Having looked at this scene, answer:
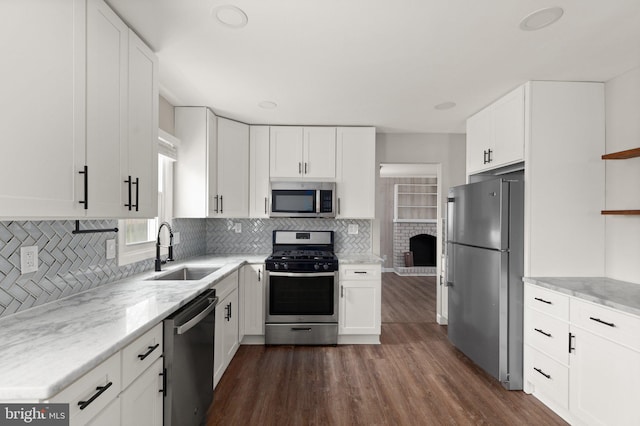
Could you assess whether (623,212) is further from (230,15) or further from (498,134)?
(230,15)

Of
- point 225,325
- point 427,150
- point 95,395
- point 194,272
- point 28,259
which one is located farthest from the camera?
point 427,150

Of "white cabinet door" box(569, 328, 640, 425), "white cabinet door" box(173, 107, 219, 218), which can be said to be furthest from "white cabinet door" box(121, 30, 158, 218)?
"white cabinet door" box(569, 328, 640, 425)

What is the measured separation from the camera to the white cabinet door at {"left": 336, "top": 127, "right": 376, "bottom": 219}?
359 cm

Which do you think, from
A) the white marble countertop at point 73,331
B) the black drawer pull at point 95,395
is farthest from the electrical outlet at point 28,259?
the black drawer pull at point 95,395

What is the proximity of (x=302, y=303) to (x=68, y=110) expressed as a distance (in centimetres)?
256

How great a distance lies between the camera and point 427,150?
13.2ft

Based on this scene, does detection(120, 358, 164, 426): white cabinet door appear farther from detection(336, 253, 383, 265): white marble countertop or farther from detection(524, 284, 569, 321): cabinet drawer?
detection(524, 284, 569, 321): cabinet drawer

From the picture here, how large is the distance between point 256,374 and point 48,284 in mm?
1736

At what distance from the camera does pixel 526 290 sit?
2408 mm

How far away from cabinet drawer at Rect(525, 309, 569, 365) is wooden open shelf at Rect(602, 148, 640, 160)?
1.24 metres

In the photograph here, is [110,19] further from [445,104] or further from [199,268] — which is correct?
[445,104]

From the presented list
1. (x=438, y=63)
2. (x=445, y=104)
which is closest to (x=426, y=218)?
(x=445, y=104)

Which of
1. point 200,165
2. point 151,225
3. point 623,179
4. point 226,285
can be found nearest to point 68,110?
point 151,225

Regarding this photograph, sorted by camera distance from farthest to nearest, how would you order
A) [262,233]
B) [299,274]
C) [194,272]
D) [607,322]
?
1. [262,233]
2. [299,274]
3. [194,272]
4. [607,322]
